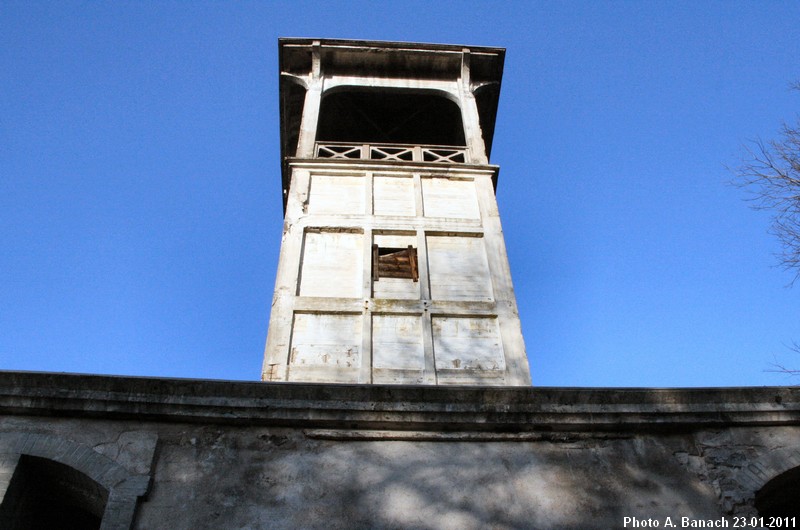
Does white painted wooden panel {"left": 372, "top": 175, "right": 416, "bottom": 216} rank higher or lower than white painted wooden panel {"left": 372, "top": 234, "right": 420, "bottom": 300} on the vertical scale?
higher

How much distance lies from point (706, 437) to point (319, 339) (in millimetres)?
3946

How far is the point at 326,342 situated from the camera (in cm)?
780

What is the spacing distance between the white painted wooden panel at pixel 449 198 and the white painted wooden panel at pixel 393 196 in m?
0.21

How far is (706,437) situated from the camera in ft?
19.3

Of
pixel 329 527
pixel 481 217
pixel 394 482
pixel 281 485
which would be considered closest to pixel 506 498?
pixel 394 482

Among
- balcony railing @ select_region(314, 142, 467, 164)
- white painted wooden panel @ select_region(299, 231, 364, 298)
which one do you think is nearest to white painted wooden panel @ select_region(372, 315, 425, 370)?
white painted wooden panel @ select_region(299, 231, 364, 298)

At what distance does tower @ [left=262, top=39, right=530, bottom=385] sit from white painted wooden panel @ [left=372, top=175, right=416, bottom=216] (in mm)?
26

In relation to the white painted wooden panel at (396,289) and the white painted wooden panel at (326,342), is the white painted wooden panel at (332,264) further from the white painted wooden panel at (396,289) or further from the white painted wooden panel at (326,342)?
the white painted wooden panel at (326,342)

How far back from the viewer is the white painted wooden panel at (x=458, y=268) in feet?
28.3

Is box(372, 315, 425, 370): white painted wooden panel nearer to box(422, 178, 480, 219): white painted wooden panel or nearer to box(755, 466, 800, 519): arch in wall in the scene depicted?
box(422, 178, 480, 219): white painted wooden panel

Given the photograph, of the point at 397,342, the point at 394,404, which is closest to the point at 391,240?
the point at 397,342

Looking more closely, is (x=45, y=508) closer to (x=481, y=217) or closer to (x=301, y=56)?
(x=481, y=217)

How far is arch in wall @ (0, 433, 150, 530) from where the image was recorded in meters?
5.11

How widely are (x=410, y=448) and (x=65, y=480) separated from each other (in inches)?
104
